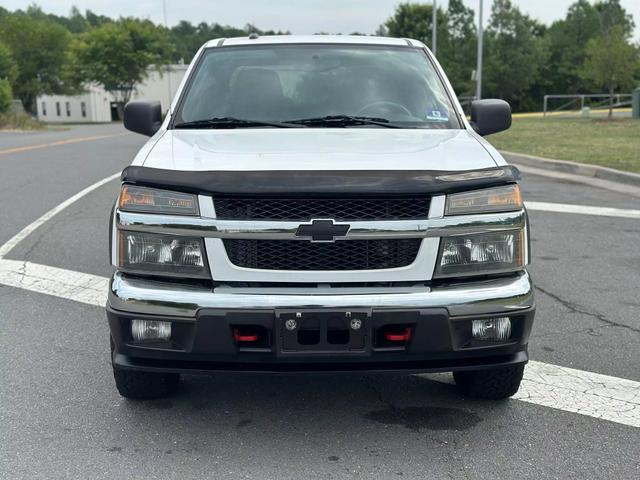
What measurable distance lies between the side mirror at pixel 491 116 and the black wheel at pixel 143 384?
7.83 feet

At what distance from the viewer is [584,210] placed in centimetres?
912

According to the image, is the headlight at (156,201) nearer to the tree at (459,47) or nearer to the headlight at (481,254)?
the headlight at (481,254)

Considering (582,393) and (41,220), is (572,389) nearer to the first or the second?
(582,393)

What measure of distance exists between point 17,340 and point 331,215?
256cm

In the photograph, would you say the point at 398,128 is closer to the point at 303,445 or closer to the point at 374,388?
the point at 374,388

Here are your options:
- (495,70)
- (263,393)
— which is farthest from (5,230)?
(495,70)

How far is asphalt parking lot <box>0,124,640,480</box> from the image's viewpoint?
3.04 meters

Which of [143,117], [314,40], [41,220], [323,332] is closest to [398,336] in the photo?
[323,332]

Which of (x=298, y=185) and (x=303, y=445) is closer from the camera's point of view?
(x=298, y=185)

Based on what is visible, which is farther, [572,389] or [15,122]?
[15,122]

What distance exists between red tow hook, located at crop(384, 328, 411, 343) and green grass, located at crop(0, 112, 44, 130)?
36.0 metres

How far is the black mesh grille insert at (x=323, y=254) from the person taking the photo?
10.0ft

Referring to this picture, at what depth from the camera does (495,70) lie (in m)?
60.9

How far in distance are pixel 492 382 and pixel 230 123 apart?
200cm
